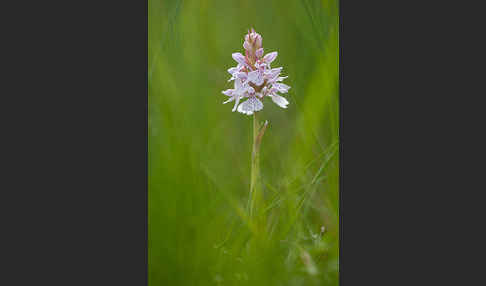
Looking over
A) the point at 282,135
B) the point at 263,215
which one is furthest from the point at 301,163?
the point at 263,215

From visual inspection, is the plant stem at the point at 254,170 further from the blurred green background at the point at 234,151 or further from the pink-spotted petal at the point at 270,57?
the pink-spotted petal at the point at 270,57

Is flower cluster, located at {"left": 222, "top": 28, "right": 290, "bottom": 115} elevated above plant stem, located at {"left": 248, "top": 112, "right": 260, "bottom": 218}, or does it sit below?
above

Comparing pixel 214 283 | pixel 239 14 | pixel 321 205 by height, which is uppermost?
pixel 239 14

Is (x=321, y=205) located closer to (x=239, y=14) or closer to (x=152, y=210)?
(x=152, y=210)

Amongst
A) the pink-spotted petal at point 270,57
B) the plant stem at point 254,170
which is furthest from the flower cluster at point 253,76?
the plant stem at point 254,170

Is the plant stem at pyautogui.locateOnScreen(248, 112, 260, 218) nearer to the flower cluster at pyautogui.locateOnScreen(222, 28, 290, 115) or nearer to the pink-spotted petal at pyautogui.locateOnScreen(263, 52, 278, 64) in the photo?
the flower cluster at pyautogui.locateOnScreen(222, 28, 290, 115)

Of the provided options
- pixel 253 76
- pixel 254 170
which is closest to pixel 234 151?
pixel 254 170

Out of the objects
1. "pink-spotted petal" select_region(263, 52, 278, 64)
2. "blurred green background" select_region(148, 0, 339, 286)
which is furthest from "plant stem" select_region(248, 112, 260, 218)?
"pink-spotted petal" select_region(263, 52, 278, 64)
